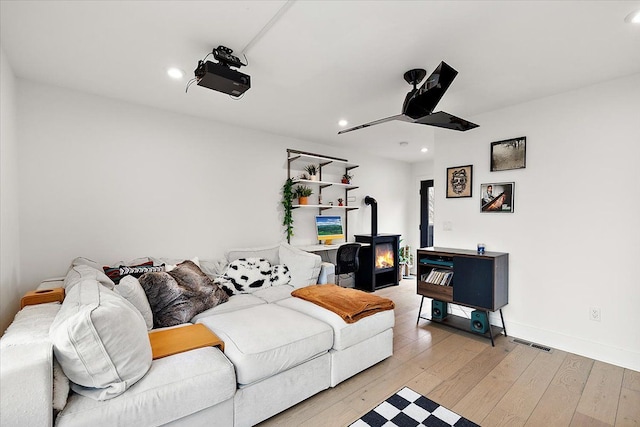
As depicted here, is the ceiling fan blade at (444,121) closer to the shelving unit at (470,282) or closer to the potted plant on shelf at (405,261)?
the shelving unit at (470,282)

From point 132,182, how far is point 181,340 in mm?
2000

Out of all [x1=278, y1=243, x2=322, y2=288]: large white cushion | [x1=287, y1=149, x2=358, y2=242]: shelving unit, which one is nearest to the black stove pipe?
[x1=287, y1=149, x2=358, y2=242]: shelving unit

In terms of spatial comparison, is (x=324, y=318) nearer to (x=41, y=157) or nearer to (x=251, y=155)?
(x=251, y=155)

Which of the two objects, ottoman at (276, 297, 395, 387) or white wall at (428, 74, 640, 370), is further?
white wall at (428, 74, 640, 370)

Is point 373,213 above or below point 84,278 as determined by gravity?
above

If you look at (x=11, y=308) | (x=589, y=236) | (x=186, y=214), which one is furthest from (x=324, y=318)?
(x=589, y=236)

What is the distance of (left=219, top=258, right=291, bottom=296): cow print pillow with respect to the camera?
317 cm

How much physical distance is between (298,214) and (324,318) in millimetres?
2360

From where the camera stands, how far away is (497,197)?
333 cm

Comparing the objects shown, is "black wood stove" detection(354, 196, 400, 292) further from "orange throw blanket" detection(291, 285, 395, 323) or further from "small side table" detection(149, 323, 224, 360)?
"small side table" detection(149, 323, 224, 360)

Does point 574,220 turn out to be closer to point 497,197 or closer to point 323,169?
point 497,197

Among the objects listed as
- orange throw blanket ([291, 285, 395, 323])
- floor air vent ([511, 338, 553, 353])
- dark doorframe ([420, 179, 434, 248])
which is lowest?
floor air vent ([511, 338, 553, 353])

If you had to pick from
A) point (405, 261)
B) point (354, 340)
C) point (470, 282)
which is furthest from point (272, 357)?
point (405, 261)

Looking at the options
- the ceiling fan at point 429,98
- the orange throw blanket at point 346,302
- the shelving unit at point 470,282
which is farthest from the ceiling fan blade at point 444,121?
the orange throw blanket at point 346,302
